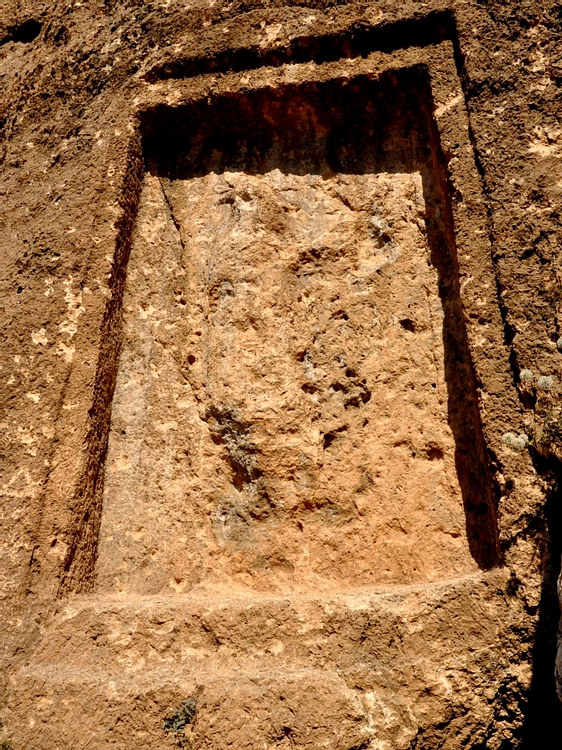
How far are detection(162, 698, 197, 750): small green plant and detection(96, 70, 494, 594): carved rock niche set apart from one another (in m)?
0.40

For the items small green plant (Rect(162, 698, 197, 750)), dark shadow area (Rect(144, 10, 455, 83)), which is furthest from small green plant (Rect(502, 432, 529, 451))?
dark shadow area (Rect(144, 10, 455, 83))

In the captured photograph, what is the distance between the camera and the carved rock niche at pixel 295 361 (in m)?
2.37

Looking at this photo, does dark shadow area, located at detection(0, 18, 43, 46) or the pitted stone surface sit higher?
dark shadow area, located at detection(0, 18, 43, 46)

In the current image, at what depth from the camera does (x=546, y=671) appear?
1919 millimetres

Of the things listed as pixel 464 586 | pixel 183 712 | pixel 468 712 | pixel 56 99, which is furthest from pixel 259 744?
pixel 56 99

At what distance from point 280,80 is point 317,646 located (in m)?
1.92

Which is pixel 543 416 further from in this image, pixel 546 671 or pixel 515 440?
pixel 546 671

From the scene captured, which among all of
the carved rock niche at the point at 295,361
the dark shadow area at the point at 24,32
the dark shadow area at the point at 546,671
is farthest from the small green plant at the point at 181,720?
the dark shadow area at the point at 24,32

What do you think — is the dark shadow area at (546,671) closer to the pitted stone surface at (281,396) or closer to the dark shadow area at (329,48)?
the pitted stone surface at (281,396)

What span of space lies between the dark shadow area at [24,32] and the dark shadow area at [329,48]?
90cm

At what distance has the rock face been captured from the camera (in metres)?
2.00

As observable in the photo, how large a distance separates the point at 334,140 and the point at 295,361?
87 cm

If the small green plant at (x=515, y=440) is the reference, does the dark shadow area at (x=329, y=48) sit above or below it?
above

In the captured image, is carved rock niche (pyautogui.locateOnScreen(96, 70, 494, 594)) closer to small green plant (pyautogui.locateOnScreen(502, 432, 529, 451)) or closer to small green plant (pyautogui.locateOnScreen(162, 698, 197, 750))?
small green plant (pyautogui.locateOnScreen(502, 432, 529, 451))
